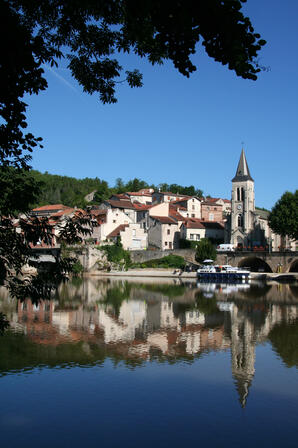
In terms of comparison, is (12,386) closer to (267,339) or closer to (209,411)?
(209,411)

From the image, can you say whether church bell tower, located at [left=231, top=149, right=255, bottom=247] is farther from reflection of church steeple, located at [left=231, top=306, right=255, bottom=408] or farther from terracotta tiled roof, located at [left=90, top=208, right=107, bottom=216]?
reflection of church steeple, located at [left=231, top=306, right=255, bottom=408]

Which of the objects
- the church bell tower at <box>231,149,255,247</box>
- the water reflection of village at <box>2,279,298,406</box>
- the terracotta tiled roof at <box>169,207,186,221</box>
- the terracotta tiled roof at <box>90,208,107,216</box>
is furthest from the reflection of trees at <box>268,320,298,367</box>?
the terracotta tiled roof at <box>169,207,186,221</box>

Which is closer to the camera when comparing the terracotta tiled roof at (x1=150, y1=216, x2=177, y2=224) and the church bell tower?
the church bell tower

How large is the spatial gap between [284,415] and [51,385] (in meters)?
6.95

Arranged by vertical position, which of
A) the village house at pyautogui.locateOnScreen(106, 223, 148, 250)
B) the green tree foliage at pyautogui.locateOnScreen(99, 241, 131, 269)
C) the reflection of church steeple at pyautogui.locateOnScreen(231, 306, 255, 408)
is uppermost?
the village house at pyautogui.locateOnScreen(106, 223, 148, 250)

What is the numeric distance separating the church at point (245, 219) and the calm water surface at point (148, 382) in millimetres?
51809

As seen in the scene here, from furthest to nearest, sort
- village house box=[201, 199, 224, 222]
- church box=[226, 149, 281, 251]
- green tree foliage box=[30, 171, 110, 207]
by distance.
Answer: green tree foliage box=[30, 171, 110, 207], village house box=[201, 199, 224, 222], church box=[226, 149, 281, 251]

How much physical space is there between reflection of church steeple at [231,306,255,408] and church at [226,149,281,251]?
5201 centimetres

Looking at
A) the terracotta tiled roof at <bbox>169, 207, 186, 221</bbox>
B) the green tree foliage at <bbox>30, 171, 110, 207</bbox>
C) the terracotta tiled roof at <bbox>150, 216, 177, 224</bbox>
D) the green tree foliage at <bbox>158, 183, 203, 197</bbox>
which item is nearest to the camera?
the terracotta tiled roof at <bbox>150, 216, 177, 224</bbox>

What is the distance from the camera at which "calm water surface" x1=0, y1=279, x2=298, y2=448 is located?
10898 millimetres

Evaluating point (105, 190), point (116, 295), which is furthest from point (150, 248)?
point (105, 190)

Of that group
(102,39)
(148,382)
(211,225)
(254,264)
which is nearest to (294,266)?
(254,264)

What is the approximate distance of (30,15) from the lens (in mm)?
7238

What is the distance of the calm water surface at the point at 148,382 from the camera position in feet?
35.8
